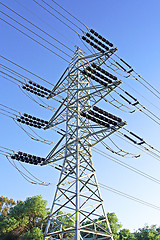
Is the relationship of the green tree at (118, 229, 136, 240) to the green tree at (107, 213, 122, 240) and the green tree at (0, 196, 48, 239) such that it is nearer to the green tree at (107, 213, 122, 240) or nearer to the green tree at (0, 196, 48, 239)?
the green tree at (107, 213, 122, 240)

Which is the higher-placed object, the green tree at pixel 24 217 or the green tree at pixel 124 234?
the green tree at pixel 24 217

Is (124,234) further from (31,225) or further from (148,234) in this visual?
(31,225)

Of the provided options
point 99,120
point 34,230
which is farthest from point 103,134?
point 34,230

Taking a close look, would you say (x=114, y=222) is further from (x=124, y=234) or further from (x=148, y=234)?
(x=148, y=234)

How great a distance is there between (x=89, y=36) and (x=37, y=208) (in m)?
30.2

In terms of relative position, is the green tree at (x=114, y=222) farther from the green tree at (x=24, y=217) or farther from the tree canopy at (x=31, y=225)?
the green tree at (x=24, y=217)

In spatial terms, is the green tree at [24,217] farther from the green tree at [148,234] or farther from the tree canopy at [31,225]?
the green tree at [148,234]

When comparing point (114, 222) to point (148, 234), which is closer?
point (148, 234)

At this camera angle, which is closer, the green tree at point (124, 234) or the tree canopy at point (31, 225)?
the tree canopy at point (31, 225)

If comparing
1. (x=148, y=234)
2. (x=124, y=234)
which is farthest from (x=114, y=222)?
(x=148, y=234)

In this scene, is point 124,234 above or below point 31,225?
below

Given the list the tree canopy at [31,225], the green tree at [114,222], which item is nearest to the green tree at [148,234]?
the tree canopy at [31,225]

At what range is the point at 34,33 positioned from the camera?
36.3ft

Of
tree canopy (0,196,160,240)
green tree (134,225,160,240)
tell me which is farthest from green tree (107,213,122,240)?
green tree (134,225,160,240)
